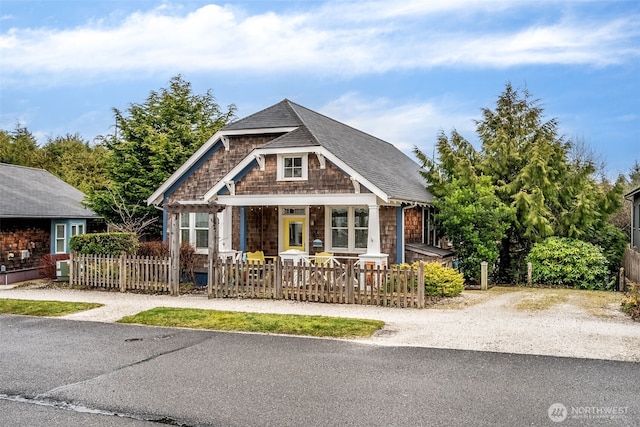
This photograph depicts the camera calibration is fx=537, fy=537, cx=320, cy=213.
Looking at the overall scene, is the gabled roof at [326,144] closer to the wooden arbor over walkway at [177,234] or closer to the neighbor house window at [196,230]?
the neighbor house window at [196,230]

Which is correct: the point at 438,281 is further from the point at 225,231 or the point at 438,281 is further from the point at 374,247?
the point at 225,231

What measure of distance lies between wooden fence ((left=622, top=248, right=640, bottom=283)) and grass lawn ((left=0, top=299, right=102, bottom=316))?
1683 cm

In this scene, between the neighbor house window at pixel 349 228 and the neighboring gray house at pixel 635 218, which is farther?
the neighboring gray house at pixel 635 218

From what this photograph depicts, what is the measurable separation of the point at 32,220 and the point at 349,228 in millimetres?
14778

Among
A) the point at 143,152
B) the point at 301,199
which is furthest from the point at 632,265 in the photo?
the point at 143,152

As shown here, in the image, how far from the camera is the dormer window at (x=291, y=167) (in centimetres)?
1922

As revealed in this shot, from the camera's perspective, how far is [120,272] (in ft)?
59.1

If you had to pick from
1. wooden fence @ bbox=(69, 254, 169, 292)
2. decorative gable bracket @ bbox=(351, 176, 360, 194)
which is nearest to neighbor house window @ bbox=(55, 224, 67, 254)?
wooden fence @ bbox=(69, 254, 169, 292)

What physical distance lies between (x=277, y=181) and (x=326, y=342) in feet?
32.2

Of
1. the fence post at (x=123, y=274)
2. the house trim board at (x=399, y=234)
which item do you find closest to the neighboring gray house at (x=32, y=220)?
the fence post at (x=123, y=274)

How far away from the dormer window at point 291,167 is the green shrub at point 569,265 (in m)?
9.94

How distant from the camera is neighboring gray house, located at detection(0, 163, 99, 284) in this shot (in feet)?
75.4

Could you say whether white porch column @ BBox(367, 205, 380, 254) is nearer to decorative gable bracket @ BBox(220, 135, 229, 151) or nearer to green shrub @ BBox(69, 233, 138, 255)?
decorative gable bracket @ BBox(220, 135, 229, 151)

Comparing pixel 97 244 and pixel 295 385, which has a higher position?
pixel 97 244
